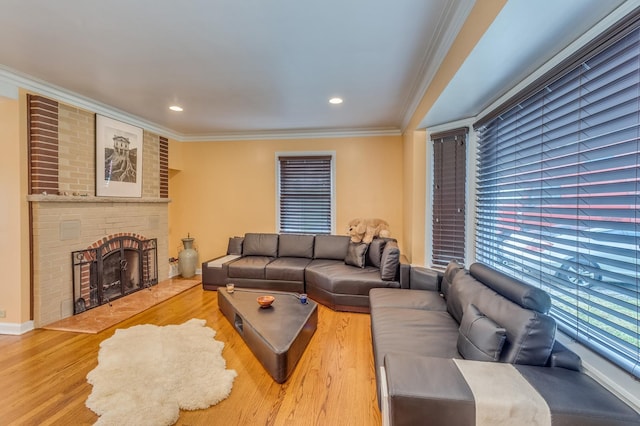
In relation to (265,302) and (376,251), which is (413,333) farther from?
(376,251)

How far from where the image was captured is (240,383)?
2.09m

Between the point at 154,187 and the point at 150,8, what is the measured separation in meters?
3.34

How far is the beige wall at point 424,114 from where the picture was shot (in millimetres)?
1504

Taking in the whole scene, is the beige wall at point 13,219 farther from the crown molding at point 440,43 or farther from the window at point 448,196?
the window at point 448,196

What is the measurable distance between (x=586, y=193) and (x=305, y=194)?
3.80 meters

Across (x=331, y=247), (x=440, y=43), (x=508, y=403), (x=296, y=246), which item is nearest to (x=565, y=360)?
(x=508, y=403)

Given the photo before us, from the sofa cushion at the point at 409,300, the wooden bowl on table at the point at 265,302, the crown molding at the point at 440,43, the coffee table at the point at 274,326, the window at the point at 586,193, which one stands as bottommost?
the coffee table at the point at 274,326

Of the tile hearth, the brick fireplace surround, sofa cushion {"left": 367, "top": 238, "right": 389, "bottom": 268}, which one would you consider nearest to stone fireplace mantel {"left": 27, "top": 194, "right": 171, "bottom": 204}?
the brick fireplace surround

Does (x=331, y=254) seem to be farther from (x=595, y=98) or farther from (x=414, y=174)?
(x=595, y=98)

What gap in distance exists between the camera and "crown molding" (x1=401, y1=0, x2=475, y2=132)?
1.70m

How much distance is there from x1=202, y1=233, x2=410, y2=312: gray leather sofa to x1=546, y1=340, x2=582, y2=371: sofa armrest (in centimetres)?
186

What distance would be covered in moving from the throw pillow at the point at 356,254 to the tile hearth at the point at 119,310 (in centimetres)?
252

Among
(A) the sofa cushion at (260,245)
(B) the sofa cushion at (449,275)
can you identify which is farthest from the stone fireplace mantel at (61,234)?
(B) the sofa cushion at (449,275)

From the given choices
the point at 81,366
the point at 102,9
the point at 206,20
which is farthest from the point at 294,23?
the point at 81,366
